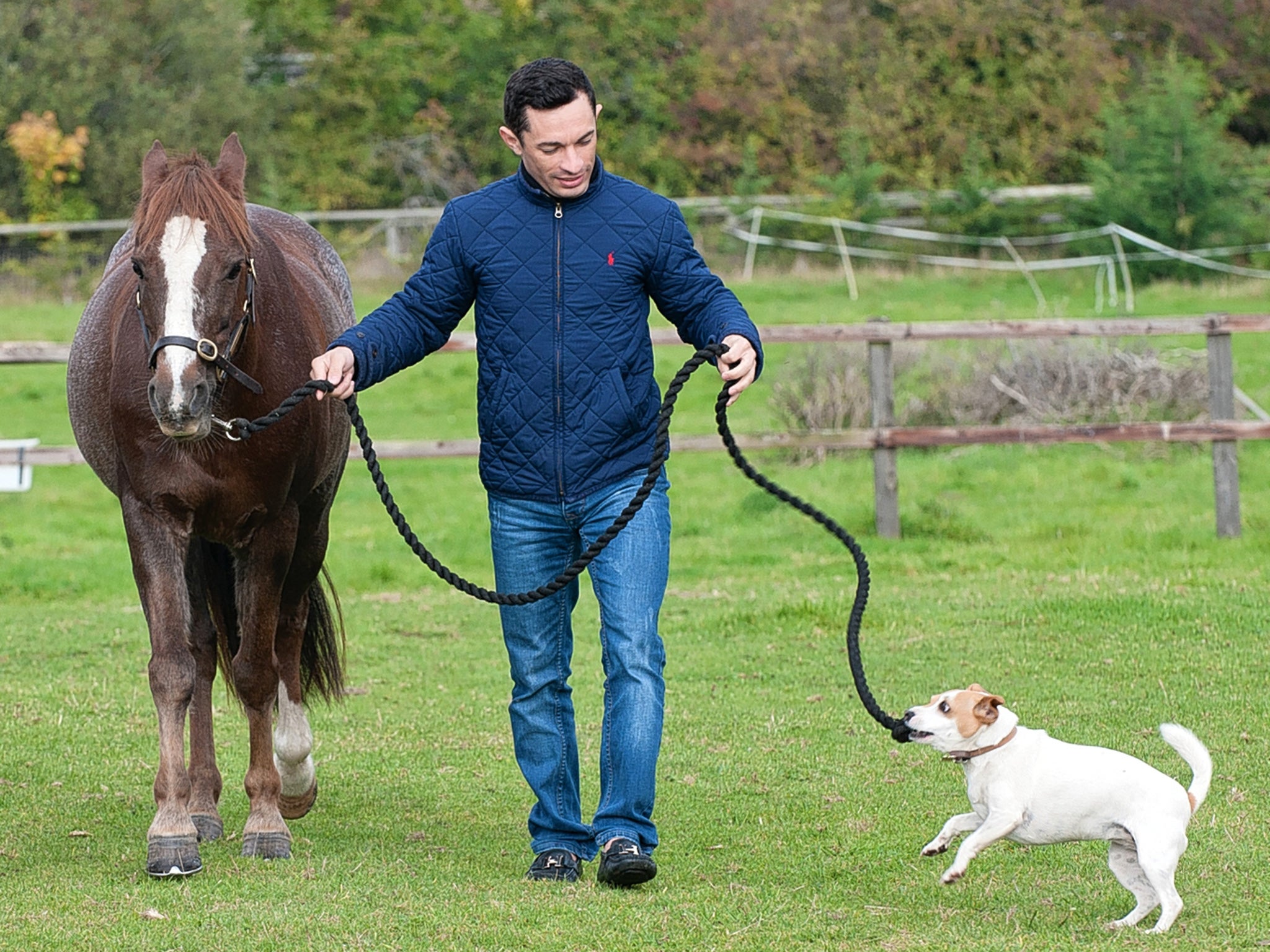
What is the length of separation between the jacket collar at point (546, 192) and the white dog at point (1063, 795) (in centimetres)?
161

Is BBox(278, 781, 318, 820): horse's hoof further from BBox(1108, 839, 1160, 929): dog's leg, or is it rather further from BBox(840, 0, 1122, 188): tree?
BBox(840, 0, 1122, 188): tree

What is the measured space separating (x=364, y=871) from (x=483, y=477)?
116 centimetres

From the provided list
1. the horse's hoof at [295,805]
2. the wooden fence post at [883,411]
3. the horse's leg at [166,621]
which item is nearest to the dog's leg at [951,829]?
the horse's leg at [166,621]

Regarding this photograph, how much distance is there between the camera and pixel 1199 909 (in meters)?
4.05

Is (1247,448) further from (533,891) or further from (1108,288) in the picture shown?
Answer: (533,891)

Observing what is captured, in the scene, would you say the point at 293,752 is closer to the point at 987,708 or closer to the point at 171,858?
the point at 171,858

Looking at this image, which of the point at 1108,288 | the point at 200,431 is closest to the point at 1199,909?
the point at 200,431

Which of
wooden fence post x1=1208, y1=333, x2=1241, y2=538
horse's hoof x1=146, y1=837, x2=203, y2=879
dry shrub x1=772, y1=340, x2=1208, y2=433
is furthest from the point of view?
dry shrub x1=772, y1=340, x2=1208, y2=433

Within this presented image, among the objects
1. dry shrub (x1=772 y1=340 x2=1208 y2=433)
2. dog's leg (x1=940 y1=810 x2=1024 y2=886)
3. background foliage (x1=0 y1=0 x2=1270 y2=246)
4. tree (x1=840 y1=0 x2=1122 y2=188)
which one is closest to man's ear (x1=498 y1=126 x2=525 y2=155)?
dog's leg (x1=940 y1=810 x2=1024 y2=886)

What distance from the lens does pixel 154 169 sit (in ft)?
15.3

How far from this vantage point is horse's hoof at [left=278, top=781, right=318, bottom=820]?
549 centimetres

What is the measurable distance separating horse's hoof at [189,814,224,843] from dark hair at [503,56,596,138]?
2447 millimetres

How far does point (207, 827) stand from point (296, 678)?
2.19ft

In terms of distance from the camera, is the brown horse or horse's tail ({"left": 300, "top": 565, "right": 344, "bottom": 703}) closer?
the brown horse
